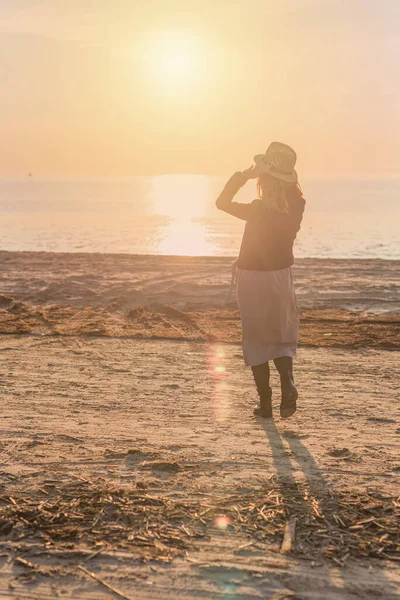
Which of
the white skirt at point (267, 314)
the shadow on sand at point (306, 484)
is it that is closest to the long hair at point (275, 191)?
the white skirt at point (267, 314)

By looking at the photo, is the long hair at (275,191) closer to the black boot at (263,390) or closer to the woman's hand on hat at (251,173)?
the woman's hand on hat at (251,173)

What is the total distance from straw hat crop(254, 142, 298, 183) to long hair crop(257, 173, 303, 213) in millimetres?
36

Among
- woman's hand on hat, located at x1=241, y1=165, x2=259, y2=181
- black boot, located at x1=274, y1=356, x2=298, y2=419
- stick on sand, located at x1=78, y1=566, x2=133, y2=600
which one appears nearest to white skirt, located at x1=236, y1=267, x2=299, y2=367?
black boot, located at x1=274, y1=356, x2=298, y2=419

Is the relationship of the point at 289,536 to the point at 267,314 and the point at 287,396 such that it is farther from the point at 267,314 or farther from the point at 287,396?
the point at 267,314

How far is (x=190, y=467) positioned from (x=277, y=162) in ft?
7.47

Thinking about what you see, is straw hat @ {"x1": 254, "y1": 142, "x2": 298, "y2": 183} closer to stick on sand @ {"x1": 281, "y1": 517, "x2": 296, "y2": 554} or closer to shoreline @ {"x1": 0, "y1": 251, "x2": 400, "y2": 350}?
stick on sand @ {"x1": 281, "y1": 517, "x2": 296, "y2": 554}

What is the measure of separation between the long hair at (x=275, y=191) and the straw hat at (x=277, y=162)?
1.4 inches

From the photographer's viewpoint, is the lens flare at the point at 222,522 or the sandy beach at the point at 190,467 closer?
the sandy beach at the point at 190,467

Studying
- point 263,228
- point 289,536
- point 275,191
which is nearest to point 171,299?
point 263,228

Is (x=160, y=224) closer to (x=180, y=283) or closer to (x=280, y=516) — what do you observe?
(x=180, y=283)

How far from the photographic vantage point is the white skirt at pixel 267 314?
223 inches

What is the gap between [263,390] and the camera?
19.2ft

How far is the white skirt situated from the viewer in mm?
5676

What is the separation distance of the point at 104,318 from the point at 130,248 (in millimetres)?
16892
